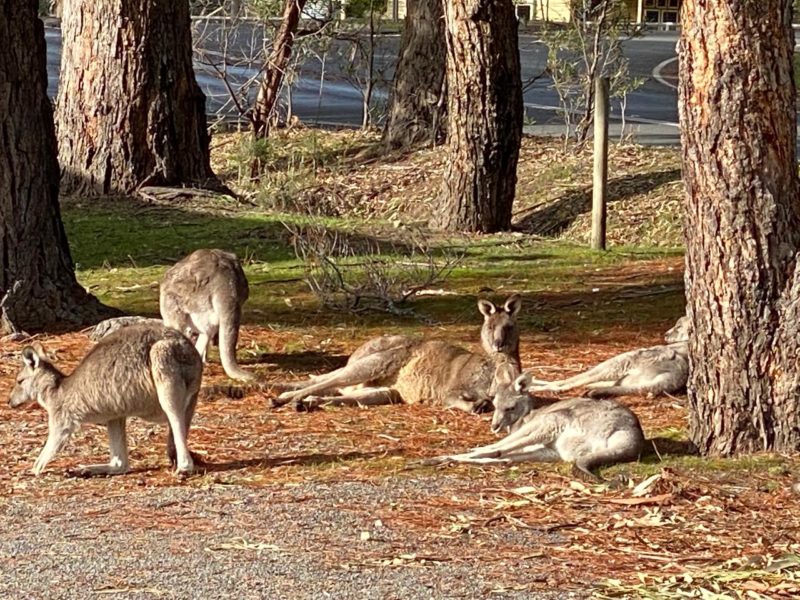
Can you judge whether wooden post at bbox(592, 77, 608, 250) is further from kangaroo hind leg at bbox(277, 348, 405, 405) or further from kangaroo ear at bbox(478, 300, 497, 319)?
kangaroo hind leg at bbox(277, 348, 405, 405)

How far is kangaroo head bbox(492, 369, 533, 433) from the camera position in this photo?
899 centimetres

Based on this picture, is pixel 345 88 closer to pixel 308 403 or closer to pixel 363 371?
pixel 363 371

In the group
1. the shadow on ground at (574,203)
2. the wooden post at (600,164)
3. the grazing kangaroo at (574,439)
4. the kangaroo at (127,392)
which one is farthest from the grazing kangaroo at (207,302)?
the shadow on ground at (574,203)

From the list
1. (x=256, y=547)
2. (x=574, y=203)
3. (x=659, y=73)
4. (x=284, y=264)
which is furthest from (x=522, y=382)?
(x=659, y=73)

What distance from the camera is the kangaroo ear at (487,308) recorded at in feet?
34.4

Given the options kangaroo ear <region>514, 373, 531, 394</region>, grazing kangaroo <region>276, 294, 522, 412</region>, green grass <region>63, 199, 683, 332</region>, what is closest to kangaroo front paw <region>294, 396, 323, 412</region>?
grazing kangaroo <region>276, 294, 522, 412</region>

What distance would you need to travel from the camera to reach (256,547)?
6.59m

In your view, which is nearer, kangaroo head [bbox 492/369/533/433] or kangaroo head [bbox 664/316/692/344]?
kangaroo head [bbox 492/369/533/433]

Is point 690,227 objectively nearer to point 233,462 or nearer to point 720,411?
point 720,411

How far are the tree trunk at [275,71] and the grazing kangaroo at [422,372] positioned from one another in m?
12.3

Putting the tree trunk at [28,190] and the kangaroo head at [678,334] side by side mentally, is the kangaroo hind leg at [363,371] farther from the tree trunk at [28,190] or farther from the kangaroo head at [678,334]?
the tree trunk at [28,190]

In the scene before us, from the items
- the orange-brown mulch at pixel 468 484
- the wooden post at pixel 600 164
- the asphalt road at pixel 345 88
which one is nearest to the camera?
the orange-brown mulch at pixel 468 484

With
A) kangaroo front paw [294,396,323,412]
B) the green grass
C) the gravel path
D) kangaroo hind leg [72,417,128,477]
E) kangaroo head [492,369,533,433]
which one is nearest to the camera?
the gravel path

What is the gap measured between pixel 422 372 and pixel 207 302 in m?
1.45
